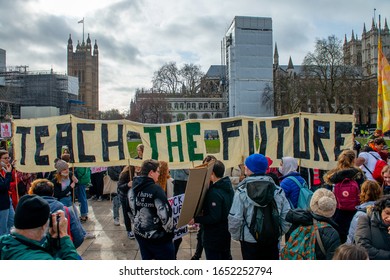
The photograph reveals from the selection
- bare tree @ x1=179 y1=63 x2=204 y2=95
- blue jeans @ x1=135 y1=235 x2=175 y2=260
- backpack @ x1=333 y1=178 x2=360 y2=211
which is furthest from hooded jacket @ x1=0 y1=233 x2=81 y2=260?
bare tree @ x1=179 y1=63 x2=204 y2=95

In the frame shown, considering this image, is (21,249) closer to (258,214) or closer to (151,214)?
(151,214)

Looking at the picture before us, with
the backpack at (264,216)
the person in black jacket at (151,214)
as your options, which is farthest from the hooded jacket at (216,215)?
the backpack at (264,216)

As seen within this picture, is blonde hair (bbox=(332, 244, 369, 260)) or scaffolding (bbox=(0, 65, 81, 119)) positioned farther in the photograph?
scaffolding (bbox=(0, 65, 81, 119))

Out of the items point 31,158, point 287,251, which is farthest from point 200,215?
point 31,158

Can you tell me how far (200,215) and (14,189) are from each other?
12.8 feet

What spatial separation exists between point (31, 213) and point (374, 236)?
274cm

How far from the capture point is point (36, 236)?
7.36 feet

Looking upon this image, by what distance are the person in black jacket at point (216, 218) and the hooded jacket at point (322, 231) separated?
982mm

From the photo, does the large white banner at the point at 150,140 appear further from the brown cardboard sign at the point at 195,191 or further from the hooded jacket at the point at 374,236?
the hooded jacket at the point at 374,236

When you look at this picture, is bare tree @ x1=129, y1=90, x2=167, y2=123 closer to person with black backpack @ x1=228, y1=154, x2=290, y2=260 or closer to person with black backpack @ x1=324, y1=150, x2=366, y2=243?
person with black backpack @ x1=324, y1=150, x2=366, y2=243

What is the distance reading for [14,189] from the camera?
6207 millimetres

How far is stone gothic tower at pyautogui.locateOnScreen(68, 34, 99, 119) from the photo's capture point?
10562 centimetres

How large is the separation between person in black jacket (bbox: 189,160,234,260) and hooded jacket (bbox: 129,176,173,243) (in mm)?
463

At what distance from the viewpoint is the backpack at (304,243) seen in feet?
9.77
